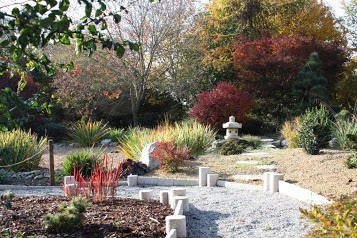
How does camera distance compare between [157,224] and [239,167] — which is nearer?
[157,224]

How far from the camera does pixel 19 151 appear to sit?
921 centimetres

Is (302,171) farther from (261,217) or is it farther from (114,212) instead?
(114,212)

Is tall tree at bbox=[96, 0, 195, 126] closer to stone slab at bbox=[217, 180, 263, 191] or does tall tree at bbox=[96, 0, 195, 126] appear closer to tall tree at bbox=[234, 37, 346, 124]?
tall tree at bbox=[234, 37, 346, 124]

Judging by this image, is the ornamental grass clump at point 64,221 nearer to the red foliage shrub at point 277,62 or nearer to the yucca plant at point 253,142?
the yucca plant at point 253,142

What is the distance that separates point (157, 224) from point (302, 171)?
3814 mm

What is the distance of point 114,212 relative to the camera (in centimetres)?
505

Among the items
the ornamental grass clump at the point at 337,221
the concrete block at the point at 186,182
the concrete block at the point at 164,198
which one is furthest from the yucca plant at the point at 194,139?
the ornamental grass clump at the point at 337,221

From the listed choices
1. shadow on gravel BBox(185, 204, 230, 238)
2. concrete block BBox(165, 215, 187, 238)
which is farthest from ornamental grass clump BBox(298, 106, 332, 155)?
concrete block BBox(165, 215, 187, 238)

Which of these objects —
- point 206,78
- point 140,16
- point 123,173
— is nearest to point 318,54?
point 206,78

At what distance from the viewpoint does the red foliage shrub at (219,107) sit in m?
14.2

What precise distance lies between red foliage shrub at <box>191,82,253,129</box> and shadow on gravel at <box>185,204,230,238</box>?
848cm

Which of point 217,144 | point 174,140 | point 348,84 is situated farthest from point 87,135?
point 348,84

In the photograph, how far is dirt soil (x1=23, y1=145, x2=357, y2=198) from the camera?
6478 millimetres

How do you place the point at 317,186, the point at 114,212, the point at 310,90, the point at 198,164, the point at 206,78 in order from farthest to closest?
the point at 206,78
the point at 310,90
the point at 198,164
the point at 317,186
the point at 114,212
